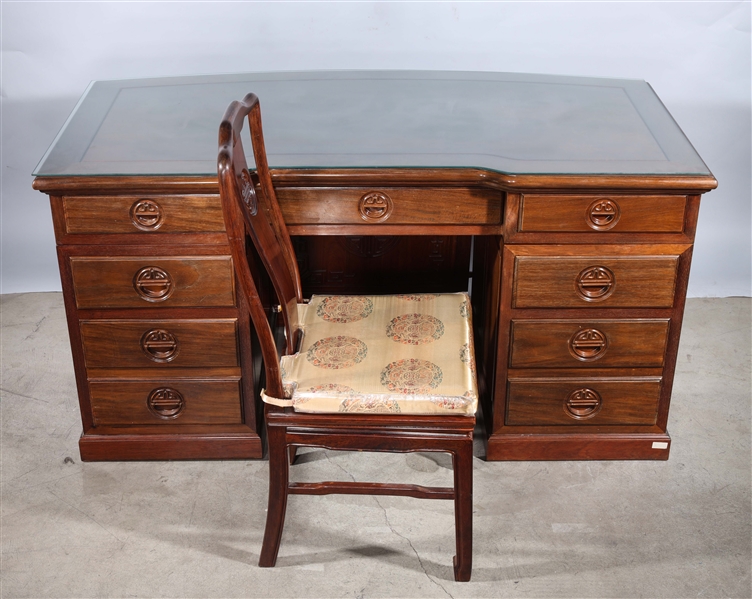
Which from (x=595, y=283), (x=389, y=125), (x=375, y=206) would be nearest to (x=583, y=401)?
(x=595, y=283)

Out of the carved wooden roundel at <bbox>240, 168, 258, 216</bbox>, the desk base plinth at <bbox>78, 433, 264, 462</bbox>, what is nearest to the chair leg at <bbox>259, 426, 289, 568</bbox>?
the desk base plinth at <bbox>78, 433, 264, 462</bbox>

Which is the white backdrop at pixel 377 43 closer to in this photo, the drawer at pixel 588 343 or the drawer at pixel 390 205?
the drawer at pixel 390 205

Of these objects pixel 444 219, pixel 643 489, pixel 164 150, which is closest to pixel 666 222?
pixel 444 219

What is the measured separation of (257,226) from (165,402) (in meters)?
0.72

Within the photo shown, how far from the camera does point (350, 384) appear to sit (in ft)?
5.87

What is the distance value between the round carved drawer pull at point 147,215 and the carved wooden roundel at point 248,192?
33cm

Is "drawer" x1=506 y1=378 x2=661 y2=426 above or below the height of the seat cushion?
below

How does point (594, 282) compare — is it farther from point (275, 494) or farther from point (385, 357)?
point (275, 494)

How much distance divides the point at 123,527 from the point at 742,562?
1.40m

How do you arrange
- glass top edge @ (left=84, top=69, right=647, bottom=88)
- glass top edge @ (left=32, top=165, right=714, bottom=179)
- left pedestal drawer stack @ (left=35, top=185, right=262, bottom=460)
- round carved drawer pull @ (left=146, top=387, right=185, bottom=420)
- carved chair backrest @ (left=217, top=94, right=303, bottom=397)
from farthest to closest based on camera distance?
glass top edge @ (left=84, top=69, right=647, bottom=88)
round carved drawer pull @ (left=146, top=387, right=185, bottom=420)
left pedestal drawer stack @ (left=35, top=185, right=262, bottom=460)
glass top edge @ (left=32, top=165, right=714, bottom=179)
carved chair backrest @ (left=217, top=94, right=303, bottom=397)

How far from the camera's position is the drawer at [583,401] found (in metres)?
2.17

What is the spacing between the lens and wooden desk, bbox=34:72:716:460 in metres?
1.94

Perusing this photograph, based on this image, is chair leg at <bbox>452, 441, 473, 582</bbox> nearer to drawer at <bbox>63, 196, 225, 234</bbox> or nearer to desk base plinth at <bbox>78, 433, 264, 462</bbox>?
desk base plinth at <bbox>78, 433, 264, 462</bbox>

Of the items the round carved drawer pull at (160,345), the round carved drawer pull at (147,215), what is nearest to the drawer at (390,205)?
the round carved drawer pull at (147,215)
